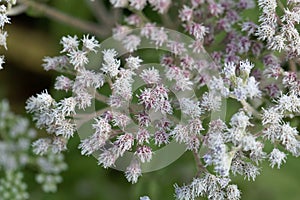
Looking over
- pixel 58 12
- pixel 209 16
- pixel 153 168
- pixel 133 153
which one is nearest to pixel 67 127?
pixel 133 153

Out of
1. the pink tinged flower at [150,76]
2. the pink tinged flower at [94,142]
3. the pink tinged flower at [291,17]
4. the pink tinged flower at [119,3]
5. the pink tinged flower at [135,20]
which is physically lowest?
the pink tinged flower at [94,142]

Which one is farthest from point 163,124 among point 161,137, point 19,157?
point 19,157

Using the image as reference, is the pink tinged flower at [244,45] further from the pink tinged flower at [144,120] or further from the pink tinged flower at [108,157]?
the pink tinged flower at [108,157]

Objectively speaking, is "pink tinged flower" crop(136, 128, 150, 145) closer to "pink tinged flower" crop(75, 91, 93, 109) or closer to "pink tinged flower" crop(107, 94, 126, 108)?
"pink tinged flower" crop(107, 94, 126, 108)

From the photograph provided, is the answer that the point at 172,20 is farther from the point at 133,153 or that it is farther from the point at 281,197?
the point at 281,197

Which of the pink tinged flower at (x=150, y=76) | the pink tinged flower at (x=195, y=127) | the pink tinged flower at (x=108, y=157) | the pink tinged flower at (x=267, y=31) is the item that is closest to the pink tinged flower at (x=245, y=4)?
the pink tinged flower at (x=267, y=31)

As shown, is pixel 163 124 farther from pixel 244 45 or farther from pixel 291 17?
pixel 291 17

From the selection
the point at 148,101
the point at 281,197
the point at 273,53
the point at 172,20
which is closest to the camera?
the point at 148,101
